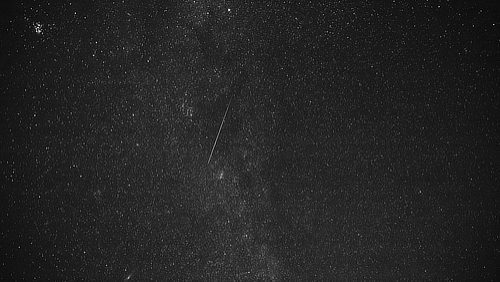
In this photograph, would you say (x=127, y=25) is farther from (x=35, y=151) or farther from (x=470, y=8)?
(x=470, y=8)

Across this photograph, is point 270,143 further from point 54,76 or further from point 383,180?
point 54,76

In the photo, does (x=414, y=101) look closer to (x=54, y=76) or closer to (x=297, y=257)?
(x=297, y=257)

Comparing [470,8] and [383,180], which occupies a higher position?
[470,8]

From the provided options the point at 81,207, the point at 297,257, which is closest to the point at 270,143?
the point at 297,257

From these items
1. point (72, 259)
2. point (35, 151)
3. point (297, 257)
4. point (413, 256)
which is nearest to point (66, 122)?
point (35, 151)

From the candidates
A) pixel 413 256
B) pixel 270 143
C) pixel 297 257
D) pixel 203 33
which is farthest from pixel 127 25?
pixel 413 256

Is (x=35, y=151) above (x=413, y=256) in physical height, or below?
above

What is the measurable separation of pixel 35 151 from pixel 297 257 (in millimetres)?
353

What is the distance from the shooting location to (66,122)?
66 centimetres

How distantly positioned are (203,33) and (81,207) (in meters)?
0.26

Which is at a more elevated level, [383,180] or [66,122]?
[66,122]

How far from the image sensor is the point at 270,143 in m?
0.66

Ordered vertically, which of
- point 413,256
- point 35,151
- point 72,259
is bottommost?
point 413,256

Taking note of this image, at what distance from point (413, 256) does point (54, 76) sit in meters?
0.50
